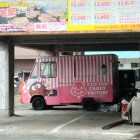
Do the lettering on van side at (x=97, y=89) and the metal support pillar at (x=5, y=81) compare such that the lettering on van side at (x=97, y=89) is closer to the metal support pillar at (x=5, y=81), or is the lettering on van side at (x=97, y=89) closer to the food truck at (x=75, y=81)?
the food truck at (x=75, y=81)

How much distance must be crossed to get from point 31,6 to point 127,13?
3.38m

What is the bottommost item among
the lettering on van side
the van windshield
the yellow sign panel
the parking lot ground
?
the parking lot ground

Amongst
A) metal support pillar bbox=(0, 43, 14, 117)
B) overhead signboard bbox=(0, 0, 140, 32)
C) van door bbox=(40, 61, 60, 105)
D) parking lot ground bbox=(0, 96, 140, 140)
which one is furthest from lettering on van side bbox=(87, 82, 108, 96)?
overhead signboard bbox=(0, 0, 140, 32)

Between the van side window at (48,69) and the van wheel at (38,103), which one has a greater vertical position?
the van side window at (48,69)

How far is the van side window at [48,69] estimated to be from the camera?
22438mm

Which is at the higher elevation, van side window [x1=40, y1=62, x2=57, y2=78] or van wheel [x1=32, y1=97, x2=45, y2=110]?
van side window [x1=40, y1=62, x2=57, y2=78]

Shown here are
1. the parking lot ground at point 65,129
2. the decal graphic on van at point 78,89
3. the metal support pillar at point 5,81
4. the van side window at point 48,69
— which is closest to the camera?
the parking lot ground at point 65,129

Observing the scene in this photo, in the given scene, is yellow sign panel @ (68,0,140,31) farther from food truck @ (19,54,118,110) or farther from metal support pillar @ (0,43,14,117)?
food truck @ (19,54,118,110)

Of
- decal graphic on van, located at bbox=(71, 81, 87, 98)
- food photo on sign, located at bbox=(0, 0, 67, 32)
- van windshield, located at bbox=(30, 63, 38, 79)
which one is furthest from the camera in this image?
van windshield, located at bbox=(30, 63, 38, 79)

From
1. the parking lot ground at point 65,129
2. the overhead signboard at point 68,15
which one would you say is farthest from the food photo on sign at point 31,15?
the parking lot ground at point 65,129

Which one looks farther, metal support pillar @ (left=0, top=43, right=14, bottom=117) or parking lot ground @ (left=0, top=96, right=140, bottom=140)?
metal support pillar @ (left=0, top=43, right=14, bottom=117)

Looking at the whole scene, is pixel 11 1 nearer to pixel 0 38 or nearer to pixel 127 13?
pixel 0 38

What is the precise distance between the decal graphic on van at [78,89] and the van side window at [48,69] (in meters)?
1.14

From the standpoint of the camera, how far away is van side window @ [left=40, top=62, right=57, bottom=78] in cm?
2244
